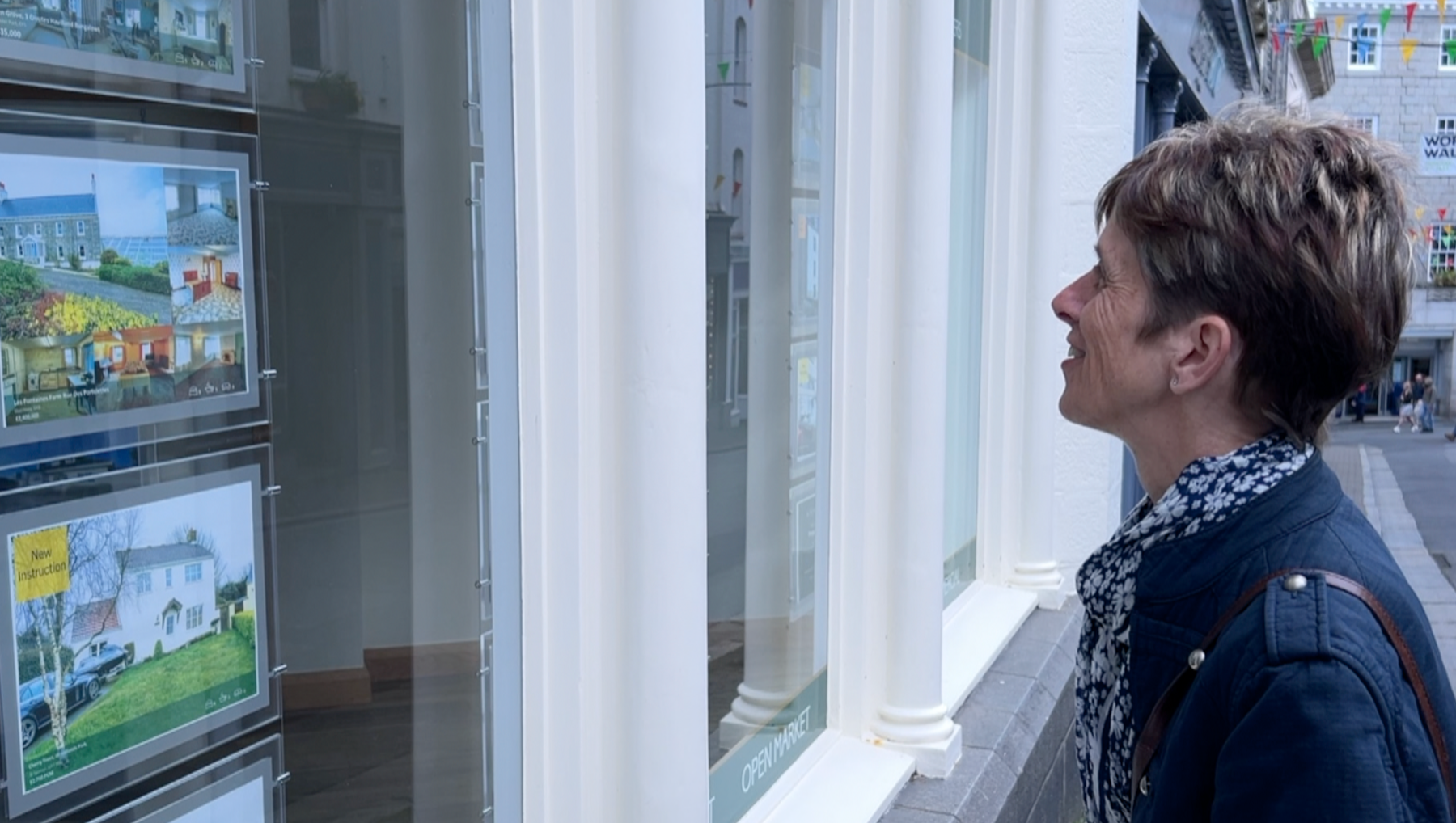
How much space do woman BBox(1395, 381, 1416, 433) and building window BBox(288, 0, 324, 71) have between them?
155ft

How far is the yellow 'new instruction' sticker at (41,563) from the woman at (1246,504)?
1210 mm

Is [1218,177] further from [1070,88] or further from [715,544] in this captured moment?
[1070,88]

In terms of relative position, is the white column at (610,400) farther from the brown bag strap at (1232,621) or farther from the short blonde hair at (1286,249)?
the brown bag strap at (1232,621)

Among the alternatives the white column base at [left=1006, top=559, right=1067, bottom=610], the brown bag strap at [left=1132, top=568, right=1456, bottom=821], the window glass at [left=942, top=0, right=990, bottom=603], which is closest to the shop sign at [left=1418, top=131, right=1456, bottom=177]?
the white column base at [left=1006, top=559, right=1067, bottom=610]

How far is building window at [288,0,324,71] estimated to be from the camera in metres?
1.93

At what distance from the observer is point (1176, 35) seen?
9000 millimetres

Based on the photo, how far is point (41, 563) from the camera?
1.53 metres

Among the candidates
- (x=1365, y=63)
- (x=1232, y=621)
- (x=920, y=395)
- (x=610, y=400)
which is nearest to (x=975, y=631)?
(x=920, y=395)

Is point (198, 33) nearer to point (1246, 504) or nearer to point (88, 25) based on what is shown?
point (88, 25)

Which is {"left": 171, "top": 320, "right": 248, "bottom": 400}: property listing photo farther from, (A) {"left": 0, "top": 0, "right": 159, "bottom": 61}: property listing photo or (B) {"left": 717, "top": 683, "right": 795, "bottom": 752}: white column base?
(B) {"left": 717, "top": 683, "right": 795, "bottom": 752}: white column base

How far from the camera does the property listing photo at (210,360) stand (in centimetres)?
175

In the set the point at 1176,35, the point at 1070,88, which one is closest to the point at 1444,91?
the point at 1176,35

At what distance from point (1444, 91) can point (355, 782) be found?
51.8m

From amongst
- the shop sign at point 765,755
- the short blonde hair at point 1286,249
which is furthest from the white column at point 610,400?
the short blonde hair at point 1286,249
